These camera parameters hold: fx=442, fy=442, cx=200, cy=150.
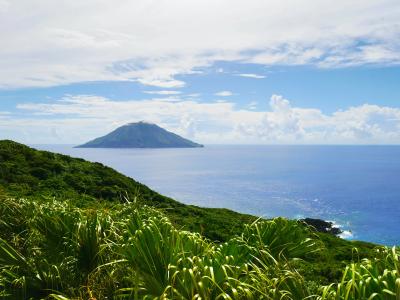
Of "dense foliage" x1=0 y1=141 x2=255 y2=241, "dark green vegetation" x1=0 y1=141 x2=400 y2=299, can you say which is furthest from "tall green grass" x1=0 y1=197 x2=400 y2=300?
"dense foliage" x1=0 y1=141 x2=255 y2=241

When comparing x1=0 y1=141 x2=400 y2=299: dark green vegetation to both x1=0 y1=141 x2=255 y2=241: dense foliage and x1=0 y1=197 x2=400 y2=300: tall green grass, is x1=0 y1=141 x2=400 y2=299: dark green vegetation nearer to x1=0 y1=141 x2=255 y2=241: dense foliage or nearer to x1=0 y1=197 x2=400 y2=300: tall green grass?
x1=0 y1=197 x2=400 y2=300: tall green grass

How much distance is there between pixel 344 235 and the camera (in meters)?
86.0

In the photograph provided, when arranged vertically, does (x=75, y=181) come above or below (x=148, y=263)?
below

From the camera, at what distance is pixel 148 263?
7.06 meters

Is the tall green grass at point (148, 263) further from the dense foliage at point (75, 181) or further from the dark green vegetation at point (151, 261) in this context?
the dense foliage at point (75, 181)

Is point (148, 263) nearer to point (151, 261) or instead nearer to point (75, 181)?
point (151, 261)

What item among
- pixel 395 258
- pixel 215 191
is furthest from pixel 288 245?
pixel 215 191

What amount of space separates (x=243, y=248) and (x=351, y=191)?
167 m

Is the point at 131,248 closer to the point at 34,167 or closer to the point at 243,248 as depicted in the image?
the point at 243,248

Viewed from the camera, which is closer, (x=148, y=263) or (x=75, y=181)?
(x=148, y=263)

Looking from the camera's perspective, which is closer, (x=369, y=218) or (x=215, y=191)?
(x=369, y=218)

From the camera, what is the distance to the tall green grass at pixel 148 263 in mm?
6352

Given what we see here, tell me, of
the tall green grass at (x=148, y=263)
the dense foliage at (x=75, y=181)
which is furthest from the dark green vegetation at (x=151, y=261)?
the dense foliage at (x=75, y=181)

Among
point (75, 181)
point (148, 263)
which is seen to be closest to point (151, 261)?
point (148, 263)
